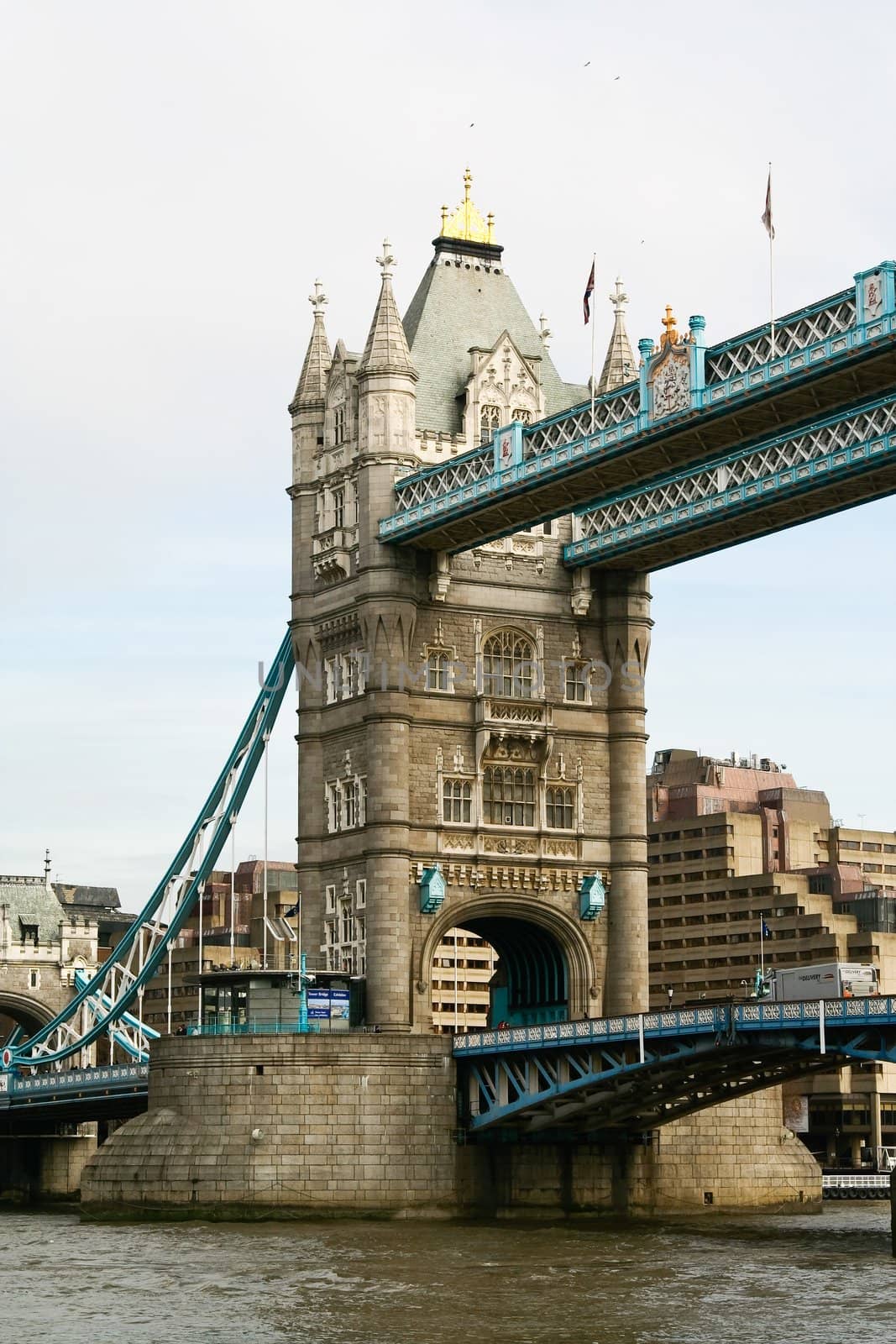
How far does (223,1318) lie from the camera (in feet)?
181

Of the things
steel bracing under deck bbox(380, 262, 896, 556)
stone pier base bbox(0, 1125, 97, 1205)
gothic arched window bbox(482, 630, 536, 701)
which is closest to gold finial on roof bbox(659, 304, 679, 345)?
steel bracing under deck bbox(380, 262, 896, 556)

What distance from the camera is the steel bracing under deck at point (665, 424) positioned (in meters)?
70.2

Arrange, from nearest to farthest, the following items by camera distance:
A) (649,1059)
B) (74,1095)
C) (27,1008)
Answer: (649,1059)
(74,1095)
(27,1008)

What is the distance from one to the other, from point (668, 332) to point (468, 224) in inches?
874

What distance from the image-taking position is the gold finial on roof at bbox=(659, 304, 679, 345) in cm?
7750

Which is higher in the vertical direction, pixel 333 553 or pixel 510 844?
pixel 333 553

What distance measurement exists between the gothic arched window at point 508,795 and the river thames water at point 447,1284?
51.0ft

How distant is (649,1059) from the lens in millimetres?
78312

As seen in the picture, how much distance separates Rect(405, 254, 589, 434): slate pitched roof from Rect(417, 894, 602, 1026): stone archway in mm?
17490

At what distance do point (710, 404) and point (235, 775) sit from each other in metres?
32.5

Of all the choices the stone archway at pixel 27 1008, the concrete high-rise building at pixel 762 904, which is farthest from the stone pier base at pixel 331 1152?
the concrete high-rise building at pixel 762 904

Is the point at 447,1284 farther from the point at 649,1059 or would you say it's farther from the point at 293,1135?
the point at 293,1135

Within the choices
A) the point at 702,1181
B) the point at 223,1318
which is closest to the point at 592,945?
the point at 702,1181

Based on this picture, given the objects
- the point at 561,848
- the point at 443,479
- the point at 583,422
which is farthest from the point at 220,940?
the point at 583,422
